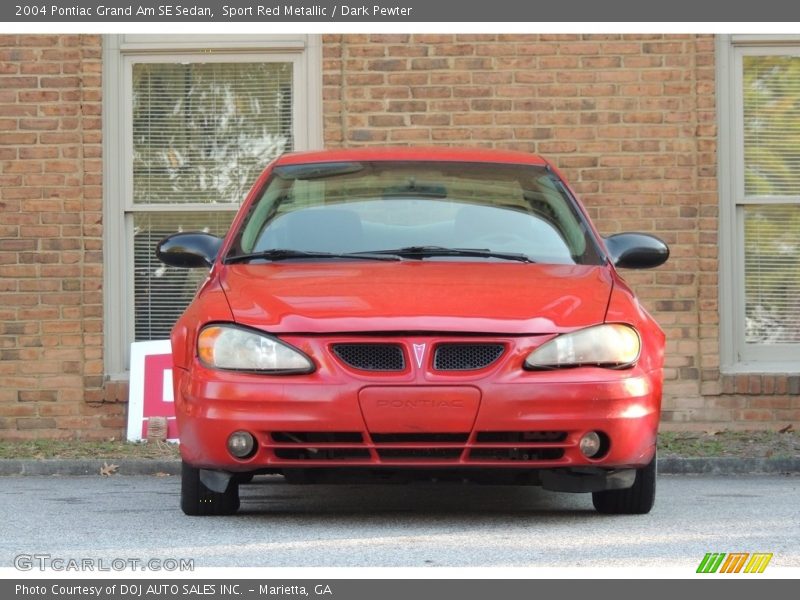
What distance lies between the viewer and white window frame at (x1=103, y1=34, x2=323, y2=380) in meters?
11.1

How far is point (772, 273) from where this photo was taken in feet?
36.8

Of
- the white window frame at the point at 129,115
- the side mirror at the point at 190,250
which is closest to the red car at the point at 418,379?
the side mirror at the point at 190,250

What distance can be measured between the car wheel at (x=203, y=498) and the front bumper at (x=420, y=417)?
40 centimetres

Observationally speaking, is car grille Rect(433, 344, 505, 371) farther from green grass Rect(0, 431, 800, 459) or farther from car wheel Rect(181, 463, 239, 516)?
green grass Rect(0, 431, 800, 459)

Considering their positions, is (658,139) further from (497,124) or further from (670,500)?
(670,500)

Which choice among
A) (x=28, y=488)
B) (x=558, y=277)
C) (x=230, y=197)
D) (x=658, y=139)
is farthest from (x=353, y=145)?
(x=558, y=277)

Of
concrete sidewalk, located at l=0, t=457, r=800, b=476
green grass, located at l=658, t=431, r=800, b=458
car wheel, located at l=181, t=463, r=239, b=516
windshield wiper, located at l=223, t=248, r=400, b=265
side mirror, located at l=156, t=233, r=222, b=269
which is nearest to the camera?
car wheel, located at l=181, t=463, r=239, b=516

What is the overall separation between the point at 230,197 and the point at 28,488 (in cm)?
349

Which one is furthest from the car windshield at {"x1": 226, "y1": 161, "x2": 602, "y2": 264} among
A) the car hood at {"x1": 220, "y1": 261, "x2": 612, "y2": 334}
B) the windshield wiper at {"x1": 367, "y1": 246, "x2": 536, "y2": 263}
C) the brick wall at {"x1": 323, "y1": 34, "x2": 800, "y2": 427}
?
the brick wall at {"x1": 323, "y1": 34, "x2": 800, "y2": 427}

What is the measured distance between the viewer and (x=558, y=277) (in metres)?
6.38

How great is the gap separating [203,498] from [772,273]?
607 centimetres

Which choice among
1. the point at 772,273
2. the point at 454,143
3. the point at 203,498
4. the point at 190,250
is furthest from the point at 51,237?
the point at 772,273

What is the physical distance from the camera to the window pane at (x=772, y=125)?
36.7 feet

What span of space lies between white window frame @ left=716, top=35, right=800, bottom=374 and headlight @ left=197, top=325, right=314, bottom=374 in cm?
583
